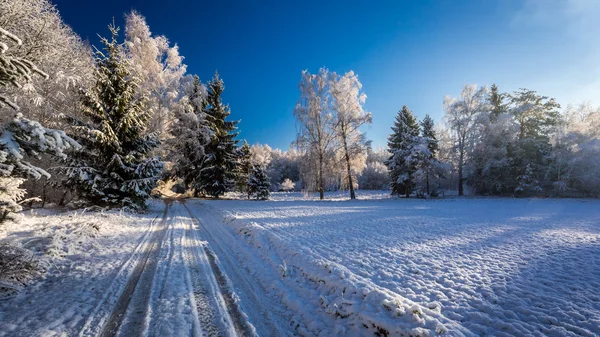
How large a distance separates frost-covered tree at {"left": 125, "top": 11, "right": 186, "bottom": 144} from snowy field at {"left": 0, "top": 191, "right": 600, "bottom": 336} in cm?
1356

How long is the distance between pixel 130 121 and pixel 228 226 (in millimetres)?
7774

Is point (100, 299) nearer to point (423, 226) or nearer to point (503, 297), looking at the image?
point (503, 297)

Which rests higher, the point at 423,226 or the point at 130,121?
the point at 130,121

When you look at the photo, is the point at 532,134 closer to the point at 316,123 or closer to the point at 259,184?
the point at 316,123

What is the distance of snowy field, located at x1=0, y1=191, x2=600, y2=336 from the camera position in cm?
318

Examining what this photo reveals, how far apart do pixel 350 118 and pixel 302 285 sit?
60.5 ft

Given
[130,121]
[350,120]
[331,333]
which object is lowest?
[331,333]

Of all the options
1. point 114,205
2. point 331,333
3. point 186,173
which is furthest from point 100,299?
point 186,173

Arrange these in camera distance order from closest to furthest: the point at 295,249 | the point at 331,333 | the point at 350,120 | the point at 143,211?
the point at 331,333 < the point at 295,249 < the point at 143,211 < the point at 350,120

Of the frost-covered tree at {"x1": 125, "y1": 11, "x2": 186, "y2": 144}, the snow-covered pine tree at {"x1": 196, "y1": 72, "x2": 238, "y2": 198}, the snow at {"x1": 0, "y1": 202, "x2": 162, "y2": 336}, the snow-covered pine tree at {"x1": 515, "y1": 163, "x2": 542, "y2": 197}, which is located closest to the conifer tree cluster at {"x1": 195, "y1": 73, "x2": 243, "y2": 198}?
the snow-covered pine tree at {"x1": 196, "y1": 72, "x2": 238, "y2": 198}

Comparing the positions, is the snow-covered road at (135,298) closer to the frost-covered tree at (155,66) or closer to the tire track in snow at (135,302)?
the tire track in snow at (135,302)

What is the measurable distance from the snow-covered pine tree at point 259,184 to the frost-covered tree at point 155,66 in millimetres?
10996

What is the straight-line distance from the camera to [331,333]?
329cm

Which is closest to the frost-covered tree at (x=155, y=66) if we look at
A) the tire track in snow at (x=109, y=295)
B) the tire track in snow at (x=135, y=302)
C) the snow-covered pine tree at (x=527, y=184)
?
the tire track in snow at (x=109, y=295)
